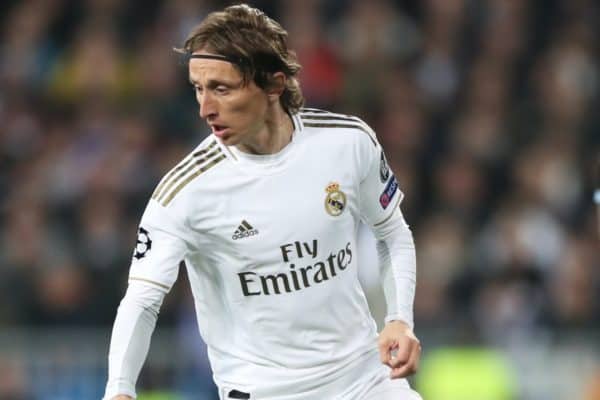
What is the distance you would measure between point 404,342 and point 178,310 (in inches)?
250

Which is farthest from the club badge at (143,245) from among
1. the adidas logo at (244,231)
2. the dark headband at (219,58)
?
the dark headband at (219,58)

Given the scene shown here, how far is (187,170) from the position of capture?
471 cm

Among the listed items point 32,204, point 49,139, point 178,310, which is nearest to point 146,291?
point 178,310

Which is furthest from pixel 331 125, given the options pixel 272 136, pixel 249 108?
pixel 249 108

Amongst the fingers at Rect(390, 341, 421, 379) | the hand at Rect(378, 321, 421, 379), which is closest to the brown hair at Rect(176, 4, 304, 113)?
the hand at Rect(378, 321, 421, 379)

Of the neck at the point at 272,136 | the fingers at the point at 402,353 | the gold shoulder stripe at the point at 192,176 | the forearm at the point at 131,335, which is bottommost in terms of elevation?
the fingers at the point at 402,353

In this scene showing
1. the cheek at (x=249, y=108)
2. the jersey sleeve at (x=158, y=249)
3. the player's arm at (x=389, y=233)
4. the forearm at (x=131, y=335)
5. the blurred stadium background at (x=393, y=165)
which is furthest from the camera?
the blurred stadium background at (x=393, y=165)

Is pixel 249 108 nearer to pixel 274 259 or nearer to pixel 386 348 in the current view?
pixel 274 259

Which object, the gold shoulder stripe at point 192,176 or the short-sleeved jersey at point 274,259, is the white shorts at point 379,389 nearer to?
the short-sleeved jersey at point 274,259

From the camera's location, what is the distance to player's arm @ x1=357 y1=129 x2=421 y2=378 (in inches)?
195

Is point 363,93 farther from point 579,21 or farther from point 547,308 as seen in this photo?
point 547,308

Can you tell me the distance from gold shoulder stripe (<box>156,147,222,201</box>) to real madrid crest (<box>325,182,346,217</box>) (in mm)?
400

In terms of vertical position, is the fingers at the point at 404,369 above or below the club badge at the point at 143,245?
below

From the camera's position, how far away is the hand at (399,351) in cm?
452
